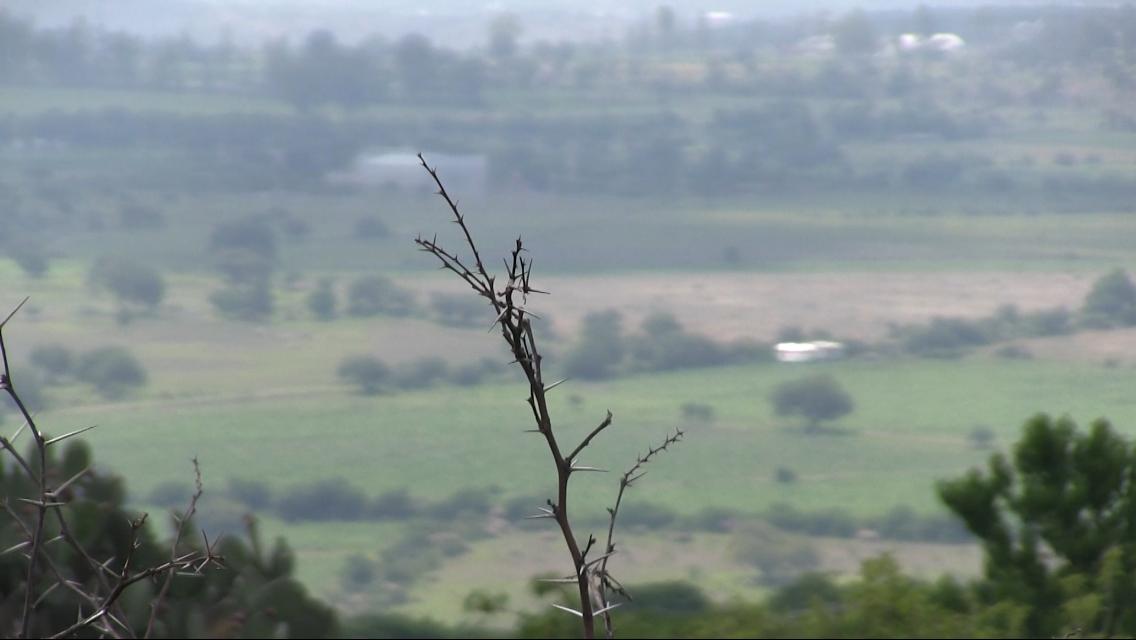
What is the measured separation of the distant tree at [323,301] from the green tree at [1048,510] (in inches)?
762

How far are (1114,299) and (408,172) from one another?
1186 cm

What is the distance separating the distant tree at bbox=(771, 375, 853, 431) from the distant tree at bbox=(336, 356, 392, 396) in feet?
23.7

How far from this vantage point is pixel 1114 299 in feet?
55.5

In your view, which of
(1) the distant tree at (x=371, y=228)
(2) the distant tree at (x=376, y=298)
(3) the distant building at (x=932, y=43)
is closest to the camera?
(3) the distant building at (x=932, y=43)

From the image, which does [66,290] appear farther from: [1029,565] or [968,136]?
[1029,565]

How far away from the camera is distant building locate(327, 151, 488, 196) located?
2125 centimetres

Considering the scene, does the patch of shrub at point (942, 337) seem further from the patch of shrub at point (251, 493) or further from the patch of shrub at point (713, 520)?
the patch of shrub at point (251, 493)

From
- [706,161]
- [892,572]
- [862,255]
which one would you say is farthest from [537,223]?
[892,572]

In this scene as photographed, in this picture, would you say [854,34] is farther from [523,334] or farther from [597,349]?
[523,334]

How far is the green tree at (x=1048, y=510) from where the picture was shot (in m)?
6.01

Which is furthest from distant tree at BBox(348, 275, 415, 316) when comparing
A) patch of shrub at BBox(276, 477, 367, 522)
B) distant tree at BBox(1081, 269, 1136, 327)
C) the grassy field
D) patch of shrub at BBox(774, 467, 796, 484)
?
distant tree at BBox(1081, 269, 1136, 327)

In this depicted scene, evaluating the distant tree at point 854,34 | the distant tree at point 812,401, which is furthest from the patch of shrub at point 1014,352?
the distant tree at point 854,34

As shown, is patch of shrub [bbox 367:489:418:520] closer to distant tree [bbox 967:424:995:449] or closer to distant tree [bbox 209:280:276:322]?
distant tree [bbox 209:280:276:322]

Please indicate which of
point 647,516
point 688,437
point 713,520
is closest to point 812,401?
point 688,437
